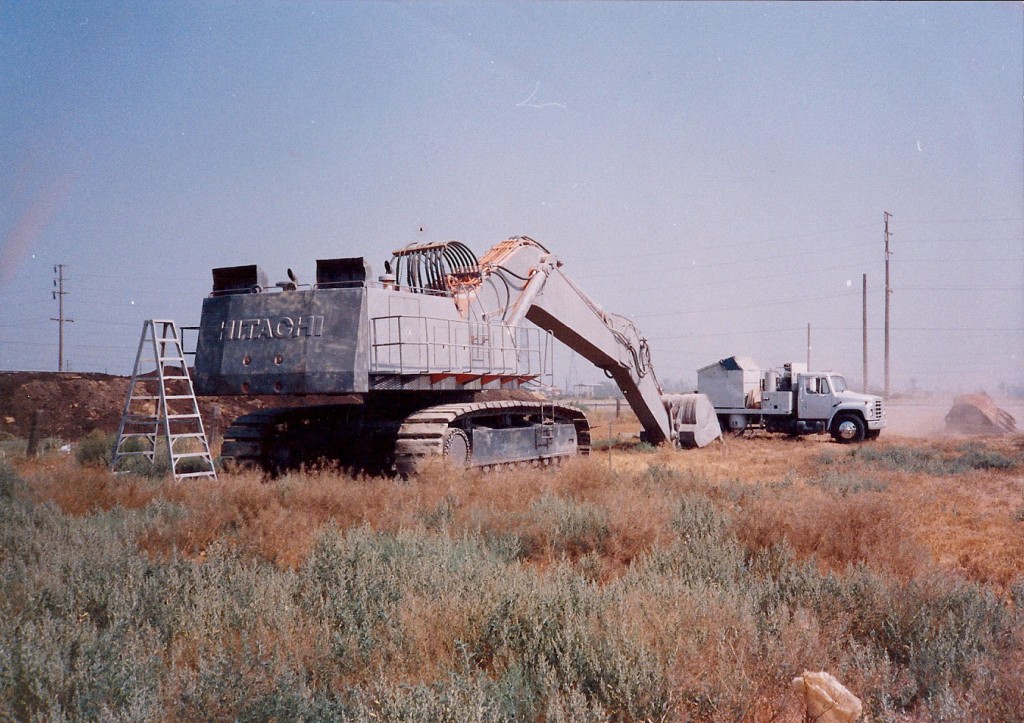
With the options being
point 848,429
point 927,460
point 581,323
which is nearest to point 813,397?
point 848,429

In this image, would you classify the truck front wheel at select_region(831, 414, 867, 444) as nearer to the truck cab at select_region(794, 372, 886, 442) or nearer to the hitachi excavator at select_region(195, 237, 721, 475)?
the truck cab at select_region(794, 372, 886, 442)

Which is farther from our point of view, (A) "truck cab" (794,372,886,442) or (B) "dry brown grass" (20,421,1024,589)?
(A) "truck cab" (794,372,886,442)

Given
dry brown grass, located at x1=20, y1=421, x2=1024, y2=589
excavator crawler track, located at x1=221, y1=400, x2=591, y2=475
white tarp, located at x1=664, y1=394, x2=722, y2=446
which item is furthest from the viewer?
white tarp, located at x1=664, y1=394, x2=722, y2=446

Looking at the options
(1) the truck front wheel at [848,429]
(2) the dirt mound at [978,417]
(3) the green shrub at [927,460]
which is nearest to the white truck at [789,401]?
(1) the truck front wheel at [848,429]

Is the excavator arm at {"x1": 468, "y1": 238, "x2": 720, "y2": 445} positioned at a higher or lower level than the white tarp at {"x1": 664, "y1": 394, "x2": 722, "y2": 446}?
higher

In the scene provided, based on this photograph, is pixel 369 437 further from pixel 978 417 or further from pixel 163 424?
pixel 978 417

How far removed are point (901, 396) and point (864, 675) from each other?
74.1 meters

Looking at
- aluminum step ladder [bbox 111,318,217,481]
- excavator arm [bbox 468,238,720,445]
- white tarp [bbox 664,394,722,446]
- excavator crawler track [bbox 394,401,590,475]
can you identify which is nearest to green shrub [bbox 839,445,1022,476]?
white tarp [bbox 664,394,722,446]

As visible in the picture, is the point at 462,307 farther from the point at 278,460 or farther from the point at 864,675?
the point at 864,675

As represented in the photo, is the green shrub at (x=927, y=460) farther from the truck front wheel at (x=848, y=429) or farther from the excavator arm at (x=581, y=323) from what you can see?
the truck front wheel at (x=848, y=429)

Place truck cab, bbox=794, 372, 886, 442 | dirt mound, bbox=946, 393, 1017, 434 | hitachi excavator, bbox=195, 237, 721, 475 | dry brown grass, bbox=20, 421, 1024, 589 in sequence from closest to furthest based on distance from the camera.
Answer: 1. dry brown grass, bbox=20, 421, 1024, 589
2. hitachi excavator, bbox=195, 237, 721, 475
3. truck cab, bbox=794, 372, 886, 442
4. dirt mound, bbox=946, 393, 1017, 434

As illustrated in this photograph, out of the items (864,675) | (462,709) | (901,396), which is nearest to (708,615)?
(864,675)

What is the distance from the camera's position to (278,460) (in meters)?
12.8

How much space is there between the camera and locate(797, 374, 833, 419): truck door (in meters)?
25.7
